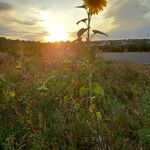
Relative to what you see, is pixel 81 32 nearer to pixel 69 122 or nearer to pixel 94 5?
pixel 94 5

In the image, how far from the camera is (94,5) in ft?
19.0

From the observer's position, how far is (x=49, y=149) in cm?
500

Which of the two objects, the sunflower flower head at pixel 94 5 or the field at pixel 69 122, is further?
the sunflower flower head at pixel 94 5

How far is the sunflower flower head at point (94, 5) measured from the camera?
18.8 ft

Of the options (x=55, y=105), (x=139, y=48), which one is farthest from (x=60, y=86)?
(x=139, y=48)

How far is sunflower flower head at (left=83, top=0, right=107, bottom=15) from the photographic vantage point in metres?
5.74

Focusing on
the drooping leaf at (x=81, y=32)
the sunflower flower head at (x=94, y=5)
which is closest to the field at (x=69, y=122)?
the drooping leaf at (x=81, y=32)

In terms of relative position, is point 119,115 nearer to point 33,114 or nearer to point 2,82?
point 33,114

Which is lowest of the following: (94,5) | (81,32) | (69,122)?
(69,122)

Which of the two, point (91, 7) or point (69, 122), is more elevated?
point (91, 7)

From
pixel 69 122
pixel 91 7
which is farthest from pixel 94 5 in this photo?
pixel 69 122

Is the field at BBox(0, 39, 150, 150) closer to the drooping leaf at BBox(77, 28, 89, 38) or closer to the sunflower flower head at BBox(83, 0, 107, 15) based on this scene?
the drooping leaf at BBox(77, 28, 89, 38)

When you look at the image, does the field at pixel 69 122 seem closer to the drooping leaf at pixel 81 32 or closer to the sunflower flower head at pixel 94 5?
A: the drooping leaf at pixel 81 32

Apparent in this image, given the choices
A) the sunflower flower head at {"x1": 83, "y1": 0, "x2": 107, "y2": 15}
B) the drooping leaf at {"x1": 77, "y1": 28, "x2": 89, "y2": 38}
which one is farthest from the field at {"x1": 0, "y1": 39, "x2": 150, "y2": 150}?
the sunflower flower head at {"x1": 83, "y1": 0, "x2": 107, "y2": 15}
